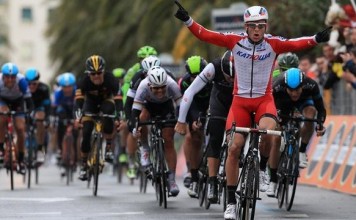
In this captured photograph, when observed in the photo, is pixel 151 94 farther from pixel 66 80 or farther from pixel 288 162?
pixel 66 80

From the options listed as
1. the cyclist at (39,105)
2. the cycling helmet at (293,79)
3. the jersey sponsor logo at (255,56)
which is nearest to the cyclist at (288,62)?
the cycling helmet at (293,79)

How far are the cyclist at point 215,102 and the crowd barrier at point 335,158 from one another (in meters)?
3.67

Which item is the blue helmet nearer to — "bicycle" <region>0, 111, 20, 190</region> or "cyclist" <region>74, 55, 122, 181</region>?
"bicycle" <region>0, 111, 20, 190</region>

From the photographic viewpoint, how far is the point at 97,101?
66.5ft

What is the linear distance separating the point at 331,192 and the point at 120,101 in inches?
133

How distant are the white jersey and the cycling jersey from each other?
141 centimetres

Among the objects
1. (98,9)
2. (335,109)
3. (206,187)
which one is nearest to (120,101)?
(206,187)

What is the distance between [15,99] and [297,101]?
6.30 meters

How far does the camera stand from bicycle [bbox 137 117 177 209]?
16964 mm

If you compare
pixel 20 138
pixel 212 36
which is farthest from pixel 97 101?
pixel 212 36

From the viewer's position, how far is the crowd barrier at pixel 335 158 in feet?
64.7

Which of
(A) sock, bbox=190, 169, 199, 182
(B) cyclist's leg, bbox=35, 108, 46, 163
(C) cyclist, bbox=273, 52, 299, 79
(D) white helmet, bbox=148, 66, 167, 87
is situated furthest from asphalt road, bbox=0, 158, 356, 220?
(B) cyclist's leg, bbox=35, 108, 46, 163

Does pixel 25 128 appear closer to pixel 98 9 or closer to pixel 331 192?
pixel 331 192

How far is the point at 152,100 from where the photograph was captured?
1755 centimetres
